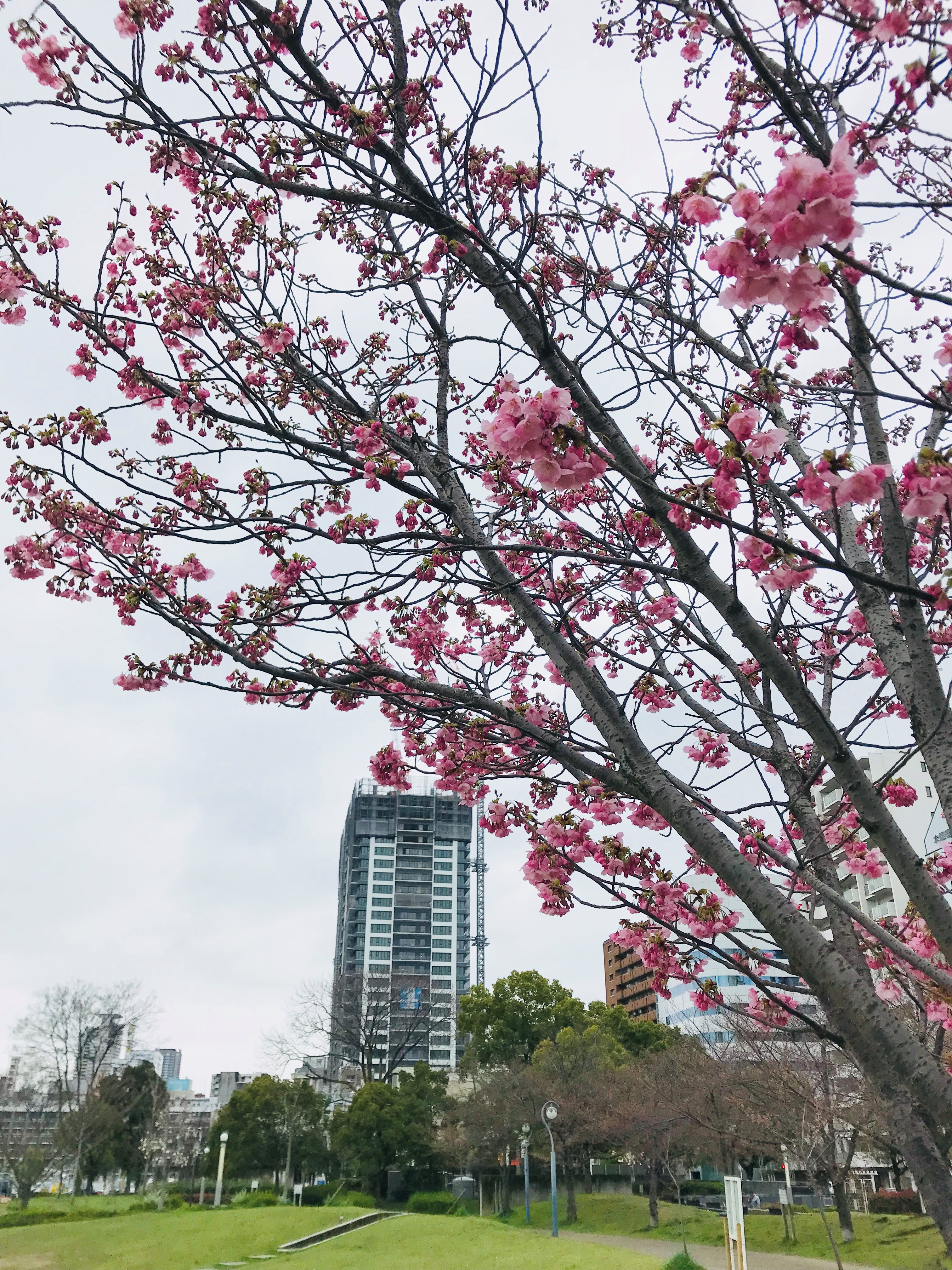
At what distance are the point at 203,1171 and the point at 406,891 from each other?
155 feet

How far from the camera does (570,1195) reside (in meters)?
20.2

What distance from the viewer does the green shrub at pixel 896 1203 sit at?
58.6 feet

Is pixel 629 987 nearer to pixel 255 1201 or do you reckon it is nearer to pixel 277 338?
pixel 255 1201

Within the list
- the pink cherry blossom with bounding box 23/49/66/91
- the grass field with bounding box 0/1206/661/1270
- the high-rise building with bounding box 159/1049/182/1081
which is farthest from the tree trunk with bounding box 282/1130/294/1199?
the high-rise building with bounding box 159/1049/182/1081

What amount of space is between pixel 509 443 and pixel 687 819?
1180 millimetres

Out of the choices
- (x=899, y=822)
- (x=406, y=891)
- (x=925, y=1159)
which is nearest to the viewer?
(x=925, y=1159)

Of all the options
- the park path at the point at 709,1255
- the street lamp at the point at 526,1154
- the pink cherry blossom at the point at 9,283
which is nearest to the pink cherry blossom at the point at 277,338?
the pink cherry blossom at the point at 9,283

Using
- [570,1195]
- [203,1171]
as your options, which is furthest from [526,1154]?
[203,1171]

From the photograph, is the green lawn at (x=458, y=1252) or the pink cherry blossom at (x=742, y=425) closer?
the pink cherry blossom at (x=742, y=425)

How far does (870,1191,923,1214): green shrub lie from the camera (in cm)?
1788

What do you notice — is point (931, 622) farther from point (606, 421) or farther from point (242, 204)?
point (242, 204)

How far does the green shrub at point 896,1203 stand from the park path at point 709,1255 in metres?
5.92

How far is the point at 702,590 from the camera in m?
2.14

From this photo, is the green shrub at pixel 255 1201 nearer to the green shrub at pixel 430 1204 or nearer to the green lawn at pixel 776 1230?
the green shrub at pixel 430 1204
